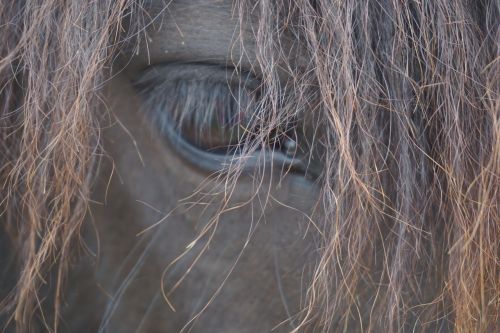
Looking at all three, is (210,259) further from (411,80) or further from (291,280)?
(411,80)

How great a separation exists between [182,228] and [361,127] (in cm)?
26

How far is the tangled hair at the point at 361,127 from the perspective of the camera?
853mm

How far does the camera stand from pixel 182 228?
95 centimetres

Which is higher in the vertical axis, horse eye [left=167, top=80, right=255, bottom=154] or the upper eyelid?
the upper eyelid

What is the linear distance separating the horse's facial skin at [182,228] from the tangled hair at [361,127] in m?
0.04

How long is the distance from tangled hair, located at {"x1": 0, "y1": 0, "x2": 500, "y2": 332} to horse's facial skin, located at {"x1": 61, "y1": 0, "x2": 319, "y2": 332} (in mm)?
38

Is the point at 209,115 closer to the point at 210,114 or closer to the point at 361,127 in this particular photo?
the point at 210,114

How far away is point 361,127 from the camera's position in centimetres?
85

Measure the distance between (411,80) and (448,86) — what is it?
0.04 meters

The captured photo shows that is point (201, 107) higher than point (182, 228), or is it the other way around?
point (201, 107)

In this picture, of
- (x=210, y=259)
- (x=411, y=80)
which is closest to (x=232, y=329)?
(x=210, y=259)

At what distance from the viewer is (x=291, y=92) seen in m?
0.90

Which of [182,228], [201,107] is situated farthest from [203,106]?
[182,228]

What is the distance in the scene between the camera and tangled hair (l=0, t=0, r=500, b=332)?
85 centimetres
